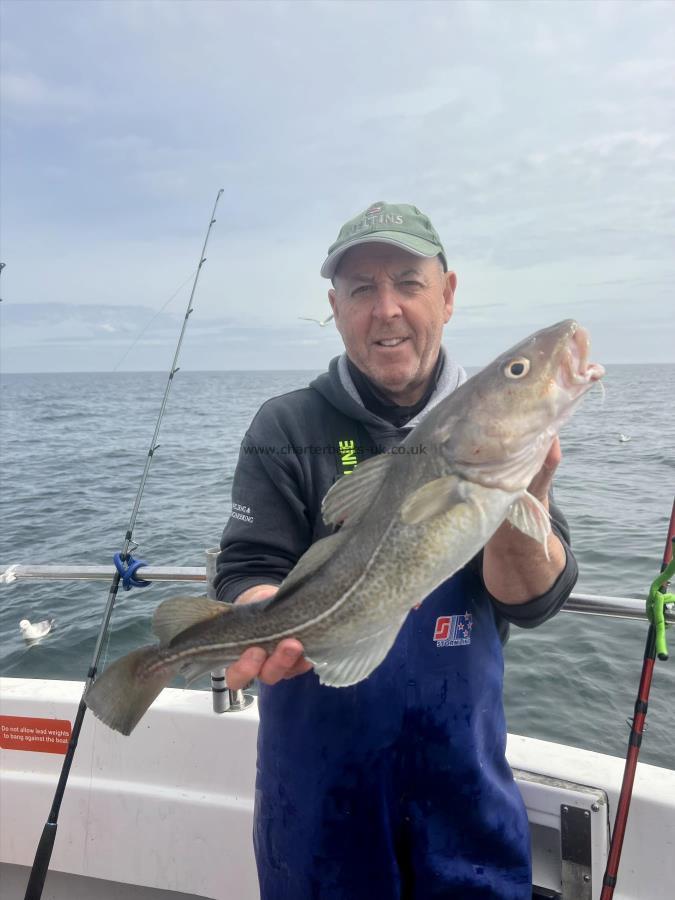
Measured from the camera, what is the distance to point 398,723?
2.65 metres

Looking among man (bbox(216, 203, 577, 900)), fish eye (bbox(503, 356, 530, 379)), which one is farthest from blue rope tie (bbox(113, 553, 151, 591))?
fish eye (bbox(503, 356, 530, 379))

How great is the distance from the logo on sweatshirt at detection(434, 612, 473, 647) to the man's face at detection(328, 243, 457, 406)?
3.62ft

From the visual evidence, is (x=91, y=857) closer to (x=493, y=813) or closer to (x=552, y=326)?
(x=493, y=813)

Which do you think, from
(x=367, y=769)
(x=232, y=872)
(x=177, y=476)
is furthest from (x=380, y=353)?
(x=177, y=476)

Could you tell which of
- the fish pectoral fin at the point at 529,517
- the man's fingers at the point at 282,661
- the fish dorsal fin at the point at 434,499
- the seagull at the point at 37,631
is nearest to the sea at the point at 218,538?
the seagull at the point at 37,631

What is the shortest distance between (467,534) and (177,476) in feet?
67.9

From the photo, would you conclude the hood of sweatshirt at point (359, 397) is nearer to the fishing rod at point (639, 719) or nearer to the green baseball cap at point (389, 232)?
the green baseball cap at point (389, 232)

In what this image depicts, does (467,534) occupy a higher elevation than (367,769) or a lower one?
higher

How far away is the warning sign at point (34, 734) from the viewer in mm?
4164

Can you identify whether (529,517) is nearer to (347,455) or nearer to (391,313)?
(347,455)

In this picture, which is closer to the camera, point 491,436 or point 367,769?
point 491,436

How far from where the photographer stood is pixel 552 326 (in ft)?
7.36

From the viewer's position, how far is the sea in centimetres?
710

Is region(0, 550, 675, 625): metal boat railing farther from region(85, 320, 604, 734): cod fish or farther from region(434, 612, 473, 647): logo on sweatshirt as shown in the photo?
region(85, 320, 604, 734): cod fish
